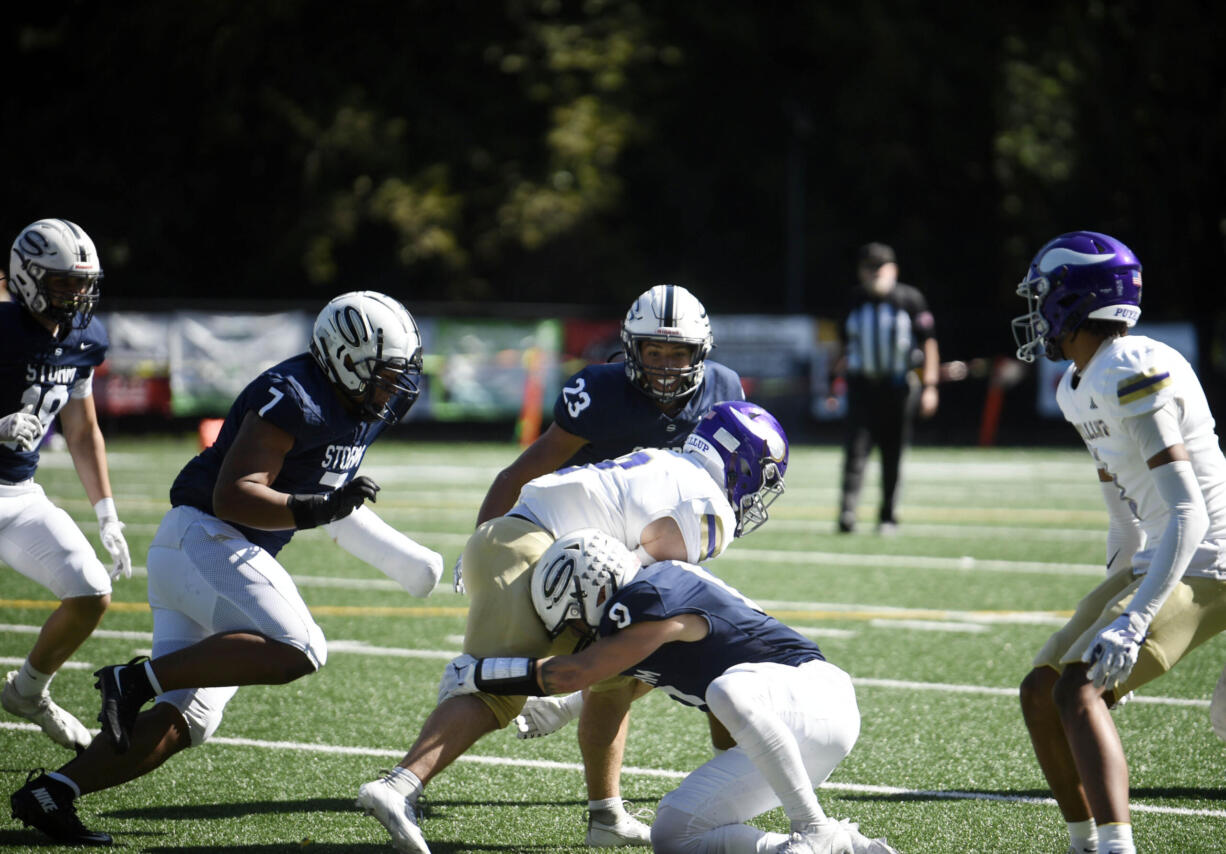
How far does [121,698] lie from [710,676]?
1.52m

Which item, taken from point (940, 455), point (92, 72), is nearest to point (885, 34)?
point (940, 455)

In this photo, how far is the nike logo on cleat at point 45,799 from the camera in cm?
388

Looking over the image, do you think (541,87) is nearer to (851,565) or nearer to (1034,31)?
(1034,31)

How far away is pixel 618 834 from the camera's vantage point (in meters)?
4.14

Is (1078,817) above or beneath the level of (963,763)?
above

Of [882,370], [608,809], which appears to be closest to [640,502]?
[608,809]

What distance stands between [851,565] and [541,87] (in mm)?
19809

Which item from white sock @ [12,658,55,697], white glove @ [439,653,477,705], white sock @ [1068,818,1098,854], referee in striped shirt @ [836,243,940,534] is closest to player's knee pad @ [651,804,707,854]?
white glove @ [439,653,477,705]

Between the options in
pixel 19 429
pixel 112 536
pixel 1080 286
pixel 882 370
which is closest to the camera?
pixel 1080 286

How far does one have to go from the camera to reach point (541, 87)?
27.5 meters

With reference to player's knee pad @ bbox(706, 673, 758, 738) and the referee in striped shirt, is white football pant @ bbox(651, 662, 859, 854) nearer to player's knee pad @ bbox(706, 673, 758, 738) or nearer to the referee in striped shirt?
player's knee pad @ bbox(706, 673, 758, 738)

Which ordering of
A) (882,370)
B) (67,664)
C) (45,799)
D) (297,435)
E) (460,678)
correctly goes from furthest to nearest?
(882,370)
(67,664)
(297,435)
(45,799)
(460,678)

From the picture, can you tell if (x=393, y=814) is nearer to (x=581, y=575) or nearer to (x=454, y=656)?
(x=581, y=575)

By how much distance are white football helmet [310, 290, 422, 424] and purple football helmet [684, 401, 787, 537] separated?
0.85 metres
